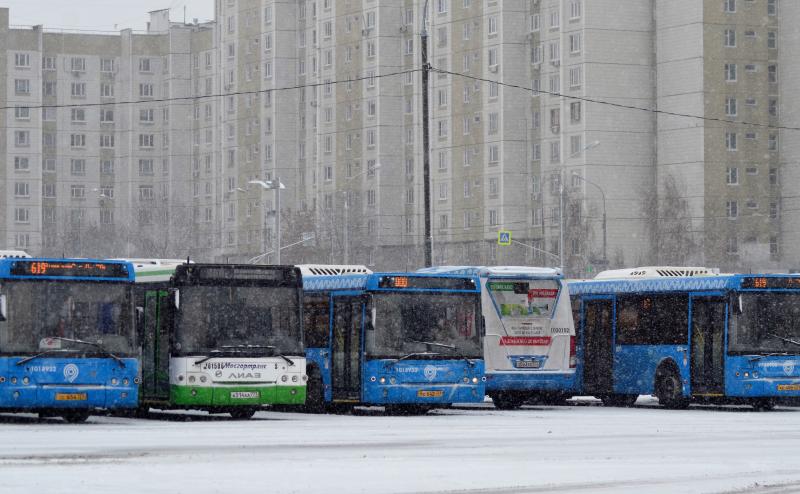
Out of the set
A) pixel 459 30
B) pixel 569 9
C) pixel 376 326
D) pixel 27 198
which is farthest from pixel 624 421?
pixel 27 198

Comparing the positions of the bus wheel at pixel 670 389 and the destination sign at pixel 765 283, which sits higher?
the destination sign at pixel 765 283

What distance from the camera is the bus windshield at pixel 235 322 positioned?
27.9m

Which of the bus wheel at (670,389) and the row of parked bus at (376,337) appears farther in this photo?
the bus wheel at (670,389)

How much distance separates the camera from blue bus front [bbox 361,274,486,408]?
2978 centimetres

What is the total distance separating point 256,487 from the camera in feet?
48.5

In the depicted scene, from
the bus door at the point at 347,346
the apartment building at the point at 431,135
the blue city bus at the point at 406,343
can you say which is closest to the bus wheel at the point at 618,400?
the blue city bus at the point at 406,343

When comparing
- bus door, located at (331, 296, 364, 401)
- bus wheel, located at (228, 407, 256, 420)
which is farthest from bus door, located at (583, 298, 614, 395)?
bus wheel, located at (228, 407, 256, 420)

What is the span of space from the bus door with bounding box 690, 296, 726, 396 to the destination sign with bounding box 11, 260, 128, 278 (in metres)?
11.3

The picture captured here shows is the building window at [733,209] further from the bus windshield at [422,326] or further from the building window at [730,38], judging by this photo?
the bus windshield at [422,326]

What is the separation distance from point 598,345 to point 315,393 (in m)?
6.90

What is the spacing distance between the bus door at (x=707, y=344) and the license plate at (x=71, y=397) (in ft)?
39.4

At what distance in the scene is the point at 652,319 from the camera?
34.3 meters

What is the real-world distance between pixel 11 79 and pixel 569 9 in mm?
62250

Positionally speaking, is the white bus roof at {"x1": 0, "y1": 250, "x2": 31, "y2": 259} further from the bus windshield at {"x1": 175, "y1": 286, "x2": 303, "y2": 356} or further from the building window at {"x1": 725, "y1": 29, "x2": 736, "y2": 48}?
the building window at {"x1": 725, "y1": 29, "x2": 736, "y2": 48}
